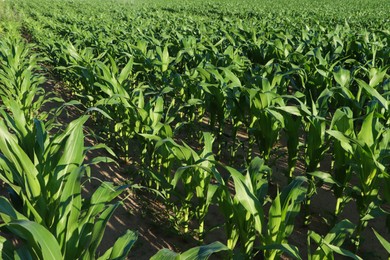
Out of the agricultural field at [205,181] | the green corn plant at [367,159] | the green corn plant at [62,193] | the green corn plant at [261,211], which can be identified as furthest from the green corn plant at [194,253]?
the green corn plant at [367,159]

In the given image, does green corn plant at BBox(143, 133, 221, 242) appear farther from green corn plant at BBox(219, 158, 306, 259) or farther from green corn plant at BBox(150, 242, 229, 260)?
green corn plant at BBox(150, 242, 229, 260)

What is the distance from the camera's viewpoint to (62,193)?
1.61 meters

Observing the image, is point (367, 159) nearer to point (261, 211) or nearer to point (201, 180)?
point (261, 211)

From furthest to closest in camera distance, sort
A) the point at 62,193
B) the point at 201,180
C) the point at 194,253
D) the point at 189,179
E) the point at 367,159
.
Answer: the point at 189,179, the point at 201,180, the point at 367,159, the point at 62,193, the point at 194,253

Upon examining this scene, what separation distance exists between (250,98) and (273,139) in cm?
40

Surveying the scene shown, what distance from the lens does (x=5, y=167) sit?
185 centimetres

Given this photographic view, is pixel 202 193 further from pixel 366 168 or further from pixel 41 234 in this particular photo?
pixel 41 234

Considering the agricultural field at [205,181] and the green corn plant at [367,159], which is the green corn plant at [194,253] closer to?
the agricultural field at [205,181]

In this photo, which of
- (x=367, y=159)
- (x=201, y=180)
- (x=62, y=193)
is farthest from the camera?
(x=201, y=180)

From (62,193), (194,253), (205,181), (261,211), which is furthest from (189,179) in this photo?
(194,253)

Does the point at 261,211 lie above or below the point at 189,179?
above

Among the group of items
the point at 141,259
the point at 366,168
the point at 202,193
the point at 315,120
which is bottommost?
the point at 141,259

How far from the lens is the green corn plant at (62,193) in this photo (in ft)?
4.99

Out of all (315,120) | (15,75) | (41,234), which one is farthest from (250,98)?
(15,75)
